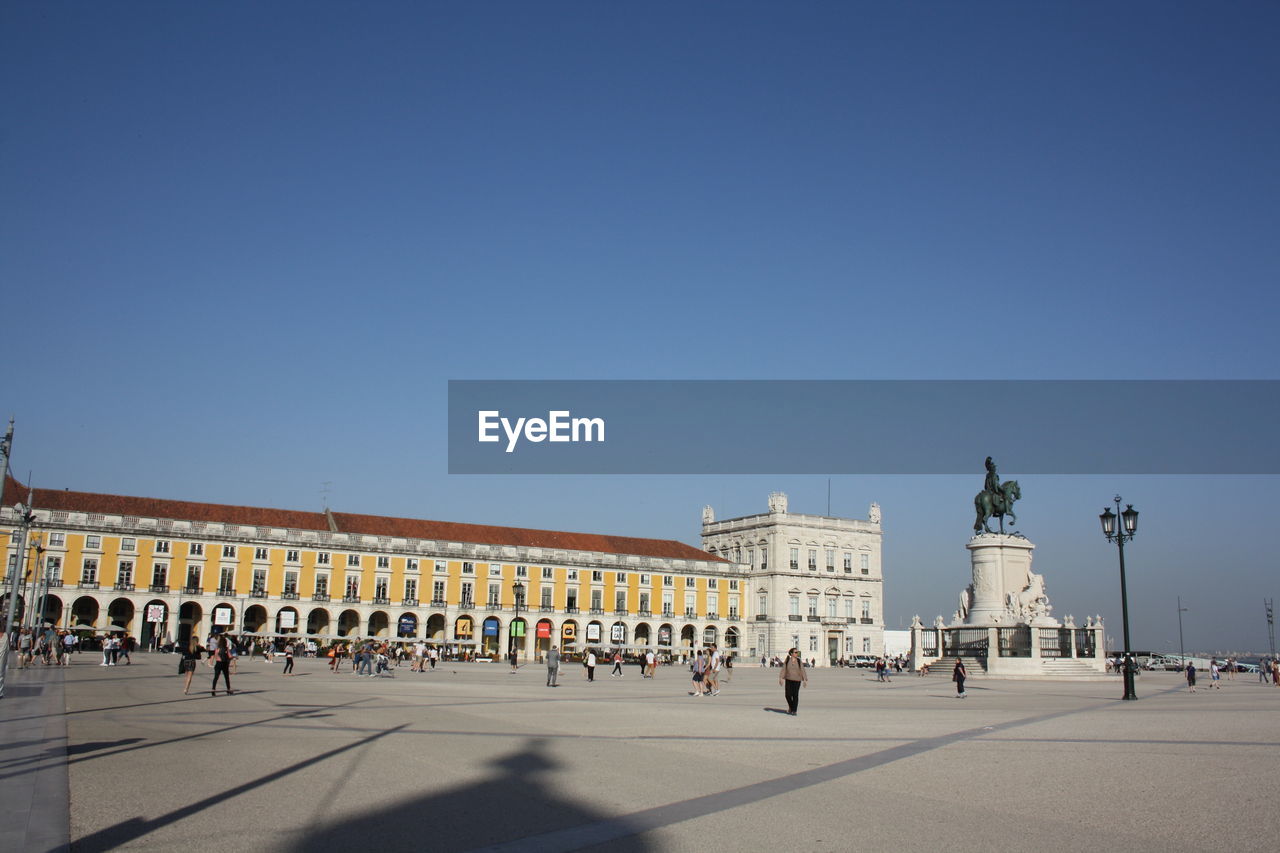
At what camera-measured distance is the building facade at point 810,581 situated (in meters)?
96.9

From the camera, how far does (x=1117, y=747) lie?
47.7 feet

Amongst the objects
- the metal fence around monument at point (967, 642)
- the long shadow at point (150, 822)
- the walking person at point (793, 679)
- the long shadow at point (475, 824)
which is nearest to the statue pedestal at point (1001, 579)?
the metal fence around monument at point (967, 642)

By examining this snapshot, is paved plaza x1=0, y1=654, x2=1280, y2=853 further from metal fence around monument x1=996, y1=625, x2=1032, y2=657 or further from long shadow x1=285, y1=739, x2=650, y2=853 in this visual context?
metal fence around monument x1=996, y1=625, x2=1032, y2=657

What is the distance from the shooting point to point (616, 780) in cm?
1073

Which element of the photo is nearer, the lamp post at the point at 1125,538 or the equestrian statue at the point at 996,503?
the lamp post at the point at 1125,538

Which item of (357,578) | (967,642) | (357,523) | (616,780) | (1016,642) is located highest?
(357,523)

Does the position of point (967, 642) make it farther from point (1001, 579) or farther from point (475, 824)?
point (475, 824)

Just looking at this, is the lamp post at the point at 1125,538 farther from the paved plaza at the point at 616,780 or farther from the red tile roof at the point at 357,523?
the red tile roof at the point at 357,523

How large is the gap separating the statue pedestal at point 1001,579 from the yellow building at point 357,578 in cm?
2363

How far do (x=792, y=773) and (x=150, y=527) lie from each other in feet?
234

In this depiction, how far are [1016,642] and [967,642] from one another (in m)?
2.72

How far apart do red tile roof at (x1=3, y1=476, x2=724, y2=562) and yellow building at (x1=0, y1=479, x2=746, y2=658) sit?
0.19 meters

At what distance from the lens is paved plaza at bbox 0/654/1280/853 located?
7.88 metres

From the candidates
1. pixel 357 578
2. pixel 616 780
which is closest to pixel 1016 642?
pixel 616 780
